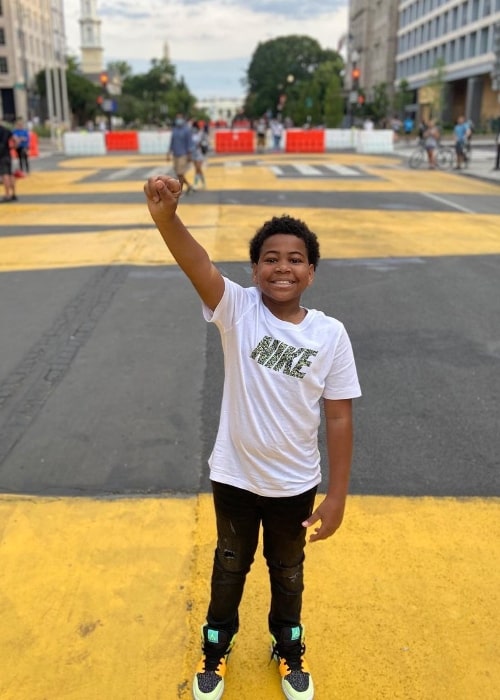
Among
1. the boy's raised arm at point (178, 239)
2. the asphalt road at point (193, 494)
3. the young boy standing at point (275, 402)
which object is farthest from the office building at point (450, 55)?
the boy's raised arm at point (178, 239)

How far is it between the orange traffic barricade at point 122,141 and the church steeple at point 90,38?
97.4 metres

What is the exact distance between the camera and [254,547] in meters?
2.27

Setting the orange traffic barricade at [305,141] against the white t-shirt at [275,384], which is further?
the orange traffic barricade at [305,141]

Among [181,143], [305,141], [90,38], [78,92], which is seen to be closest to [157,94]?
[78,92]

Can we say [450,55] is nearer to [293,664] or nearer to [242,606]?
[242,606]

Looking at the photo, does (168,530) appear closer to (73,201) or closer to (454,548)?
(454,548)

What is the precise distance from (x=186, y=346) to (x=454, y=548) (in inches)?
125

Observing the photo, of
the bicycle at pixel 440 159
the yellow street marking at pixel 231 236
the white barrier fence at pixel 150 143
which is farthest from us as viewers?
the white barrier fence at pixel 150 143

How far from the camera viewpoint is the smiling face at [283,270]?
2.06m

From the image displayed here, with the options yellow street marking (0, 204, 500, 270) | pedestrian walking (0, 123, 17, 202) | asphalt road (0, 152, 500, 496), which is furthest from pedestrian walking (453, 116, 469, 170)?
pedestrian walking (0, 123, 17, 202)

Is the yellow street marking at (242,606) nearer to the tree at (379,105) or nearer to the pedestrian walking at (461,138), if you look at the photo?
the pedestrian walking at (461,138)

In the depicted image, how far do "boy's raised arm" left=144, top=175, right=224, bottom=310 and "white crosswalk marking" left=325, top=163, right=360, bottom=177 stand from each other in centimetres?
2078

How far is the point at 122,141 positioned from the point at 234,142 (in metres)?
7.25

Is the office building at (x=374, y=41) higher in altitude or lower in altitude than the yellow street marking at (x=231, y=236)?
higher
